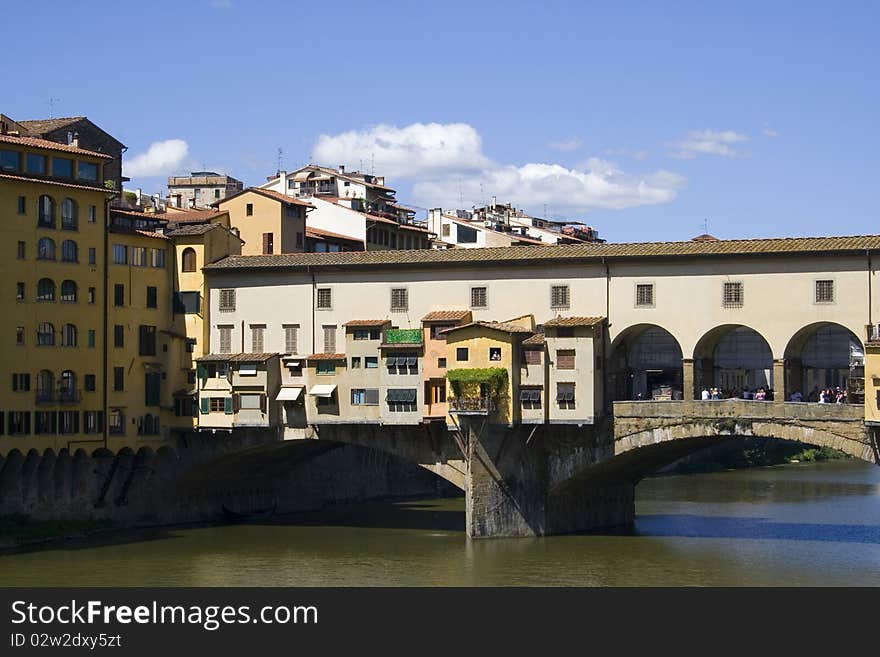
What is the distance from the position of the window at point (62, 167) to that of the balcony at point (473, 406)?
16.5m

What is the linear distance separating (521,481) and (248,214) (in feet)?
73.1

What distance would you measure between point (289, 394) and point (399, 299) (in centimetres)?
536

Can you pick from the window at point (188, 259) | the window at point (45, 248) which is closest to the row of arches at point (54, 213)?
the window at point (45, 248)

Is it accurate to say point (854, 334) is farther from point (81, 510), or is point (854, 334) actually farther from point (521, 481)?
point (81, 510)

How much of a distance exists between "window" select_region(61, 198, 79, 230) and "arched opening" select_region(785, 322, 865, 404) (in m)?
25.8

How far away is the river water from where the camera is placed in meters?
54.9

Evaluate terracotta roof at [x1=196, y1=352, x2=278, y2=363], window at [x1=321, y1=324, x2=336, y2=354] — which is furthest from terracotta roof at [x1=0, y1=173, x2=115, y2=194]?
window at [x1=321, y1=324, x2=336, y2=354]

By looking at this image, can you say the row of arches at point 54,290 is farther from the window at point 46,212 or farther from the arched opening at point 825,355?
the arched opening at point 825,355

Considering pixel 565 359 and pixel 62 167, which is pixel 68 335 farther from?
pixel 565 359

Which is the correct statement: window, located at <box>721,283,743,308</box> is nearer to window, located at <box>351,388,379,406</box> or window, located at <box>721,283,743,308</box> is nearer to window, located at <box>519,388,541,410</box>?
window, located at <box>519,388,541,410</box>

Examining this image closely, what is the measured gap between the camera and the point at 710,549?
198ft

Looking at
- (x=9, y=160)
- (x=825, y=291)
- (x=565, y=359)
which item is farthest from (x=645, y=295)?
(x=9, y=160)
